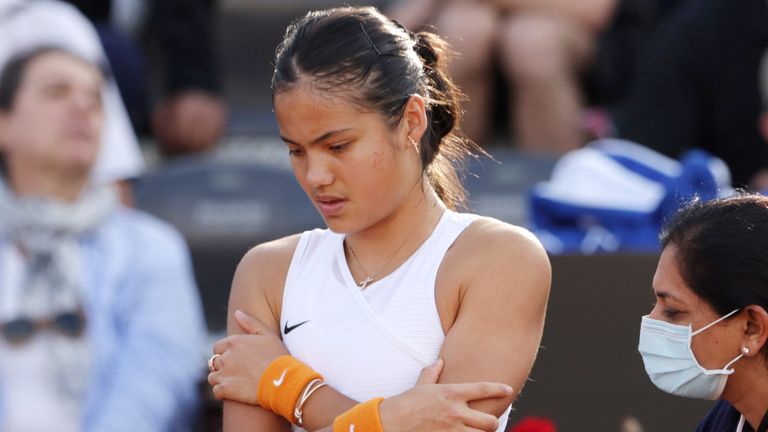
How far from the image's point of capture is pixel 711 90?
4.93 m

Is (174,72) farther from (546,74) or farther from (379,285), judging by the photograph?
(379,285)

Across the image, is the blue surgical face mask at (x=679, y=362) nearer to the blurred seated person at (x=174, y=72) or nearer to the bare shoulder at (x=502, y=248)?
the bare shoulder at (x=502, y=248)

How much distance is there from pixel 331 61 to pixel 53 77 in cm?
232

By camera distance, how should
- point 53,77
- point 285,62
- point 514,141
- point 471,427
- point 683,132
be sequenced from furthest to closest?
point 514,141
point 683,132
point 53,77
point 285,62
point 471,427

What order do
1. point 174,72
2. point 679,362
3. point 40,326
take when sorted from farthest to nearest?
point 174,72 < point 40,326 < point 679,362

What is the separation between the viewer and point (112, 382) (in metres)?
4.06

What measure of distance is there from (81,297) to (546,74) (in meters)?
2.01

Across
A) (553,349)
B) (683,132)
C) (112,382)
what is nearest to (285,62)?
(553,349)

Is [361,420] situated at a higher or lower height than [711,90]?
higher

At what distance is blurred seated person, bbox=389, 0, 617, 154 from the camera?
17.0 feet

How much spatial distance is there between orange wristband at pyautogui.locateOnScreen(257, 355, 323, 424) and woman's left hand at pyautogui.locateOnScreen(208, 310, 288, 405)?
0.02m

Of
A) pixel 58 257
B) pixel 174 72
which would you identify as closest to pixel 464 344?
→ pixel 58 257

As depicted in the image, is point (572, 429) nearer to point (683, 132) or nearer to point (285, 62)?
point (285, 62)

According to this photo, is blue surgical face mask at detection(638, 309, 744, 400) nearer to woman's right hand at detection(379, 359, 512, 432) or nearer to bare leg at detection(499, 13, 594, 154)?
woman's right hand at detection(379, 359, 512, 432)
